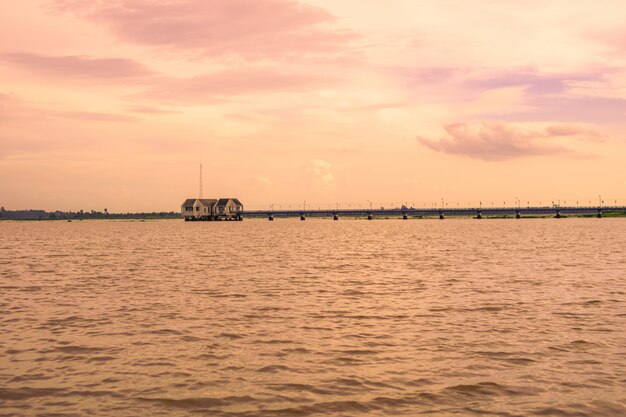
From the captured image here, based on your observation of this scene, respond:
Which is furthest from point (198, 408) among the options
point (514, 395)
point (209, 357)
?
point (514, 395)

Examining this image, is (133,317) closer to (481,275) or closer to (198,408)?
(198,408)

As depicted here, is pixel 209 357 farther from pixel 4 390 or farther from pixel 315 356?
pixel 4 390

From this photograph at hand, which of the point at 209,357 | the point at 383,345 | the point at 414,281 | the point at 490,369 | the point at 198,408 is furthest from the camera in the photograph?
the point at 414,281

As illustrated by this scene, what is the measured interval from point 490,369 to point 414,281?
22.6 m

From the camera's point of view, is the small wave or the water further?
the small wave

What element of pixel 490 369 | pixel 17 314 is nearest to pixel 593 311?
pixel 490 369

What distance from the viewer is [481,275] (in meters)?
42.8

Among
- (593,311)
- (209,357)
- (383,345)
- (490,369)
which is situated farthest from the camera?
(593,311)

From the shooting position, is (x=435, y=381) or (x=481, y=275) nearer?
(x=435, y=381)

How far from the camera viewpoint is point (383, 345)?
19844 millimetres

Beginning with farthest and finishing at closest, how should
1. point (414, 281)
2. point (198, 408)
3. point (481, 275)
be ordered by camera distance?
point (481, 275) < point (414, 281) < point (198, 408)

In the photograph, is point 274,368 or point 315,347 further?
point 315,347

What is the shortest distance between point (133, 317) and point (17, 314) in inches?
226

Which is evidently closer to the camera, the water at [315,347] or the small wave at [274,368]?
the water at [315,347]
